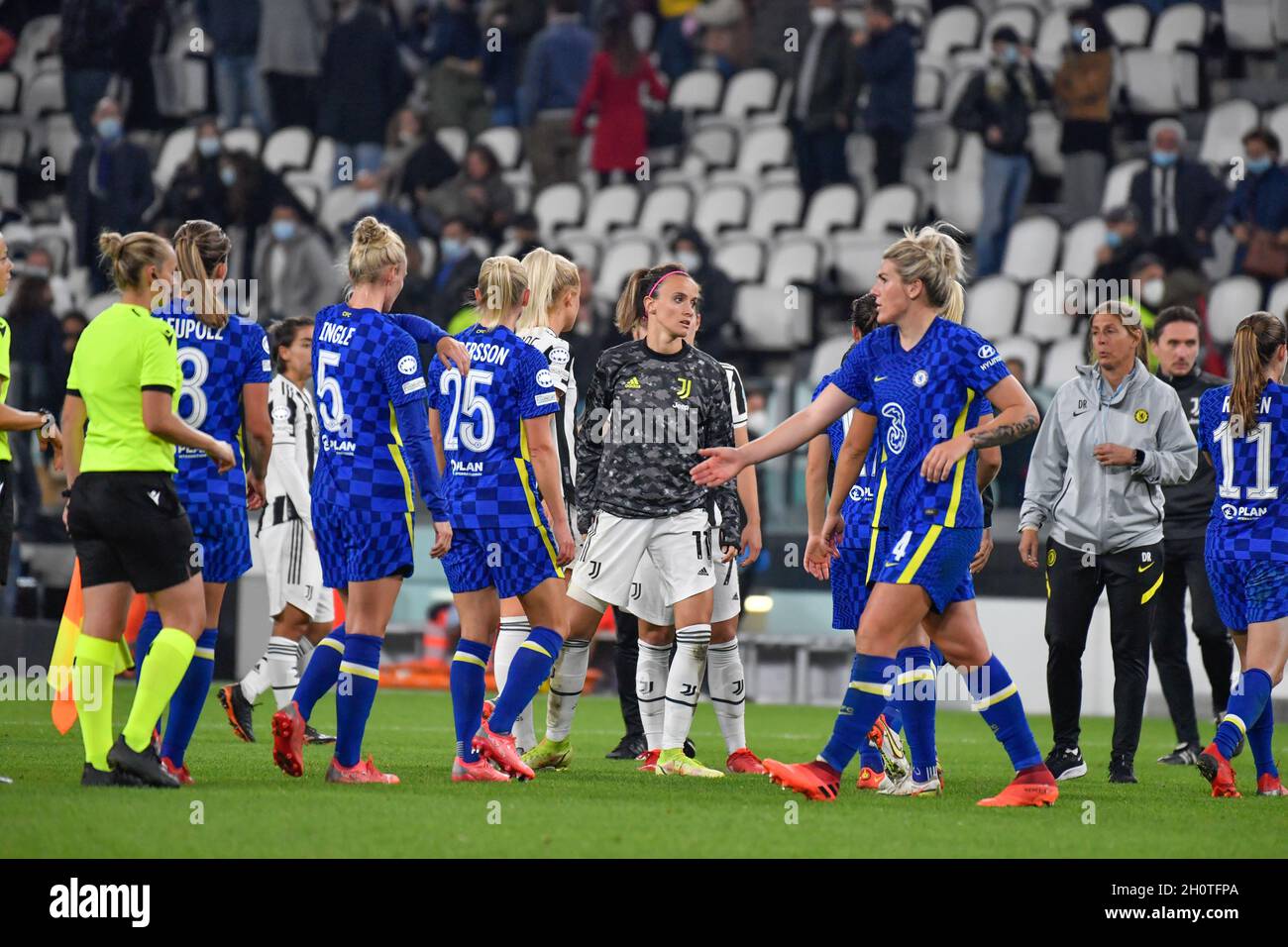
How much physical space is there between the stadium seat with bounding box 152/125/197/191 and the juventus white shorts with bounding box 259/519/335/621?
40.4 feet

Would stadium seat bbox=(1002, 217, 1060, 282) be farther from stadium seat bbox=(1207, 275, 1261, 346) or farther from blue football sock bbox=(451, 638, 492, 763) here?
blue football sock bbox=(451, 638, 492, 763)

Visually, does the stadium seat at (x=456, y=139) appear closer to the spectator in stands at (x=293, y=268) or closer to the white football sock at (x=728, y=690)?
the spectator in stands at (x=293, y=268)

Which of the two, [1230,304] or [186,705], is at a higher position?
[1230,304]

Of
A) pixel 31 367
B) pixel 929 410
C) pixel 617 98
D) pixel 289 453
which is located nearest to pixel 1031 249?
pixel 617 98

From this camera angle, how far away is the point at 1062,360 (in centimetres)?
1527

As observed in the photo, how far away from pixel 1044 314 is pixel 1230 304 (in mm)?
1703

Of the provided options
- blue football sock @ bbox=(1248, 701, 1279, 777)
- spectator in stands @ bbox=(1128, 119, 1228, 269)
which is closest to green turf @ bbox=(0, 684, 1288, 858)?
blue football sock @ bbox=(1248, 701, 1279, 777)

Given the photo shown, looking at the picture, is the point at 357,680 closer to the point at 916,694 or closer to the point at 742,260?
the point at 916,694

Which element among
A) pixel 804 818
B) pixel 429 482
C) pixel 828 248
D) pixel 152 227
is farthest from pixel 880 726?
pixel 152 227

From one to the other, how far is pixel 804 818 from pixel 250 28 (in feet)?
55.5

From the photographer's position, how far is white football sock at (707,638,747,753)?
8.37m

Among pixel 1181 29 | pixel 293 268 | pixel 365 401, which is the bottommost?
pixel 365 401
